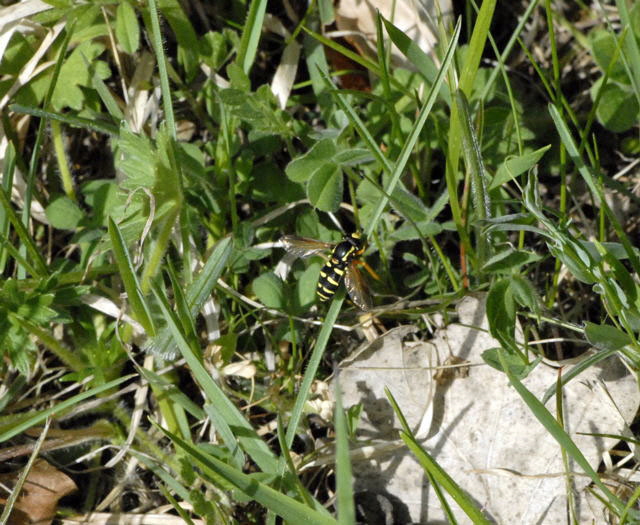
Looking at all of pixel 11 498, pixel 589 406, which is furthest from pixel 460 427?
pixel 11 498

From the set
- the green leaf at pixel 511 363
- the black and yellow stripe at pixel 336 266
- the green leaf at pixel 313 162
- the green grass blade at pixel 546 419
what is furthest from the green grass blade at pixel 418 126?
the green grass blade at pixel 546 419

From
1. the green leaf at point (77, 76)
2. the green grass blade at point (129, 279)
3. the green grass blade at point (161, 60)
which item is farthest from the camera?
the green leaf at point (77, 76)

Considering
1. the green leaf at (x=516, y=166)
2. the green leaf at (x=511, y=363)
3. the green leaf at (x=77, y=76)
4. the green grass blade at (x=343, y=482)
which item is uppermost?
the green leaf at (x=77, y=76)

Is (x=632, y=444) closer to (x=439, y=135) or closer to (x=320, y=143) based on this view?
(x=439, y=135)

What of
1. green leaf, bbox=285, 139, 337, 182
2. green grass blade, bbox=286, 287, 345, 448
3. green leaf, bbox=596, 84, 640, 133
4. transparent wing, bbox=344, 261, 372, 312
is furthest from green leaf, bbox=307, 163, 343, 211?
green leaf, bbox=596, 84, 640, 133

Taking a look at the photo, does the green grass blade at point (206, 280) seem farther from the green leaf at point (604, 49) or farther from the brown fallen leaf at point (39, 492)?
the green leaf at point (604, 49)

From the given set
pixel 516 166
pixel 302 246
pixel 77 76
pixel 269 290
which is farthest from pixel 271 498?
pixel 77 76

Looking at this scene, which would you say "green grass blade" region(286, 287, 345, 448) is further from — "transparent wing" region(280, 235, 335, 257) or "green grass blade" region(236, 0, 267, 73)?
"green grass blade" region(236, 0, 267, 73)
